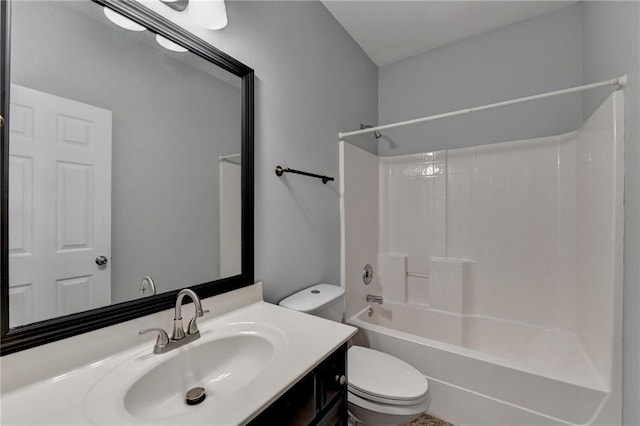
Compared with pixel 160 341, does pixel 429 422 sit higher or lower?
lower

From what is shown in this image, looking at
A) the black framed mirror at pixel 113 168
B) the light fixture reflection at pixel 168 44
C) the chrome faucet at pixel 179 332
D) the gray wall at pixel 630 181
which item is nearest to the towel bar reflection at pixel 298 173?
the black framed mirror at pixel 113 168

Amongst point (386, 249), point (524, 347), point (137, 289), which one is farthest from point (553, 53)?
point (137, 289)

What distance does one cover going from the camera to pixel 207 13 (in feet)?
3.32

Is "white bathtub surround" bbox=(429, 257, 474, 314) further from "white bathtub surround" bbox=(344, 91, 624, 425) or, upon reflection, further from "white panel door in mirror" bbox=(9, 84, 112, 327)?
"white panel door in mirror" bbox=(9, 84, 112, 327)

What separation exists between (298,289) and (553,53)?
2.34m

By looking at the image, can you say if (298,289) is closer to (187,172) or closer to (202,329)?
(202,329)

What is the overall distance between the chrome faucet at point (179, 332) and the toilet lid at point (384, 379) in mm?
774

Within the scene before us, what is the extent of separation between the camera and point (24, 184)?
26.7 inches

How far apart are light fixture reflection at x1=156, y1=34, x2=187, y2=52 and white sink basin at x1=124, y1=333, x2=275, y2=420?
1.04m

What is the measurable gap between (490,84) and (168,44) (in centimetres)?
219

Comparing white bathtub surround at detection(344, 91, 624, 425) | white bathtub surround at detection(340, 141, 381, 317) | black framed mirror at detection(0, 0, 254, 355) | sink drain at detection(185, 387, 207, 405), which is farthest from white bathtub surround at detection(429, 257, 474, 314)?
sink drain at detection(185, 387, 207, 405)

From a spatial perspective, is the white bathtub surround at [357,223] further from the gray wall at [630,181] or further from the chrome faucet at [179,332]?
the gray wall at [630,181]

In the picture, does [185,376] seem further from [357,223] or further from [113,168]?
[357,223]

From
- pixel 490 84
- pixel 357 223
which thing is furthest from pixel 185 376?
pixel 490 84
